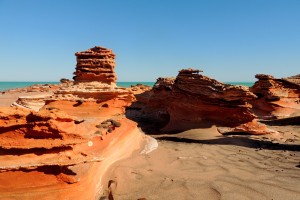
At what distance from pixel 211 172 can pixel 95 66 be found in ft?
18.7

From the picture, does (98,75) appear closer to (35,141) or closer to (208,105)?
(208,105)

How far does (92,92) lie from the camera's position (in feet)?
29.0

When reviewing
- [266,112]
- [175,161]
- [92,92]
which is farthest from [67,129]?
[266,112]

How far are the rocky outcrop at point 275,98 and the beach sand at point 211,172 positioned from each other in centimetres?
777

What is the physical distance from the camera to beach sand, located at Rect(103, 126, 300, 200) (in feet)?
14.7

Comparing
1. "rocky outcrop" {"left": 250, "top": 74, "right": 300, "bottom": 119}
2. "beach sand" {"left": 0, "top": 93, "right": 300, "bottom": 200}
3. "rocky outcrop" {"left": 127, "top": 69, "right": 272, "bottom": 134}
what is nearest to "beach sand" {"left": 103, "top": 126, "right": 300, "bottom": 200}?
"beach sand" {"left": 0, "top": 93, "right": 300, "bottom": 200}

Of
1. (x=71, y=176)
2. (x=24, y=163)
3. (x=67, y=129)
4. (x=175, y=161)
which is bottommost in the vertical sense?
(x=175, y=161)

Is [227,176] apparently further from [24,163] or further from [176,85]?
[176,85]

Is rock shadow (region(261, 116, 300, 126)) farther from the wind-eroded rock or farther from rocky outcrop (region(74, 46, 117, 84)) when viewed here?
the wind-eroded rock

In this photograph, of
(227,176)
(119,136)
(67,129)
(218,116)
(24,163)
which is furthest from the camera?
(218,116)

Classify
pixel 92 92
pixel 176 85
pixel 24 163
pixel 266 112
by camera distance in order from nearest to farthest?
pixel 24 163 < pixel 92 92 < pixel 176 85 < pixel 266 112

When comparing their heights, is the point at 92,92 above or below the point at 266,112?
above

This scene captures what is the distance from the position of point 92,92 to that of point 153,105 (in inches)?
245

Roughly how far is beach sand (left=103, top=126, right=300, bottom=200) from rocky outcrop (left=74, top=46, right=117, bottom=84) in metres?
3.45
